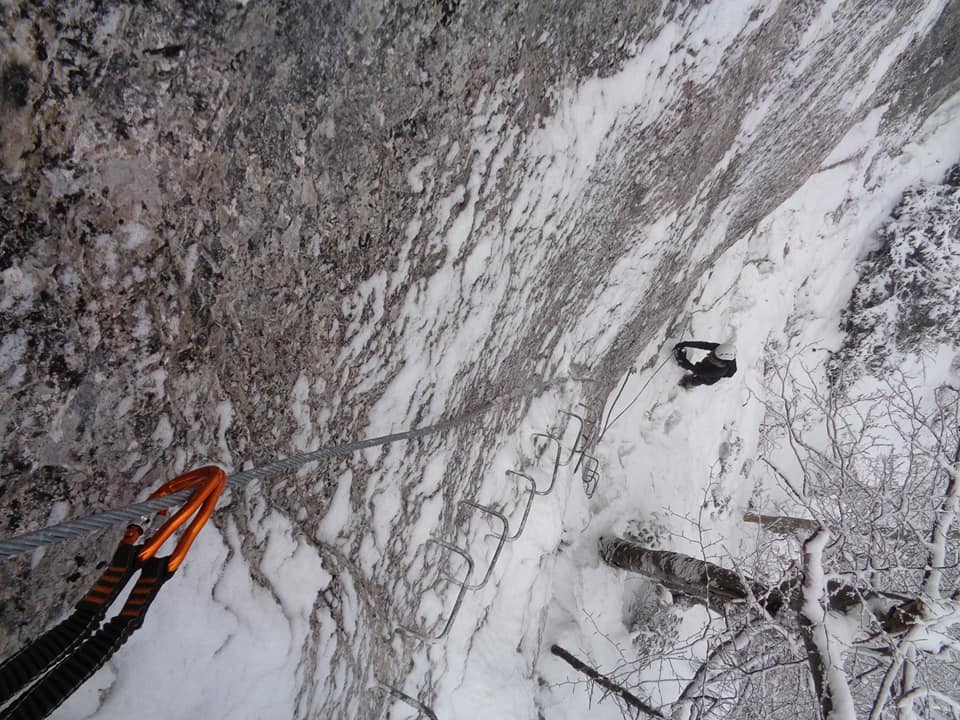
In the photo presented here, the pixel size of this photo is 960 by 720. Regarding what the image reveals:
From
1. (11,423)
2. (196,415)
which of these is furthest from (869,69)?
(11,423)

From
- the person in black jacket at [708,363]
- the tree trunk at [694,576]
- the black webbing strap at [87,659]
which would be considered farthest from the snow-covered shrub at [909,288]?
the black webbing strap at [87,659]

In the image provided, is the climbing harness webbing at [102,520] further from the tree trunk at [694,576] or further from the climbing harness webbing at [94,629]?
the tree trunk at [694,576]

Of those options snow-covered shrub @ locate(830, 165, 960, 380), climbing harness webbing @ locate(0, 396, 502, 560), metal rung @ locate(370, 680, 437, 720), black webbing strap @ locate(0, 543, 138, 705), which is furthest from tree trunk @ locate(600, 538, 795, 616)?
snow-covered shrub @ locate(830, 165, 960, 380)

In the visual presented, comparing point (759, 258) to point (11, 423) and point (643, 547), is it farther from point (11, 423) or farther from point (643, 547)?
point (11, 423)

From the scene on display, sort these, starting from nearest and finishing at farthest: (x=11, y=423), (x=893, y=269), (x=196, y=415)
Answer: (x=11, y=423)
(x=196, y=415)
(x=893, y=269)

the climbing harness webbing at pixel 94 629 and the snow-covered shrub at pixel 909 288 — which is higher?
the snow-covered shrub at pixel 909 288

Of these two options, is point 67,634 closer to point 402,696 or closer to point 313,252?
point 313,252

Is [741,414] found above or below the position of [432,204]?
above
